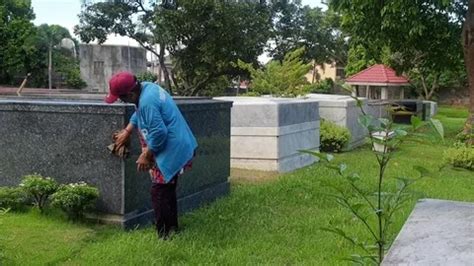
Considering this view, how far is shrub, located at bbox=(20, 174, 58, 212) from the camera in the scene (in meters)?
4.92

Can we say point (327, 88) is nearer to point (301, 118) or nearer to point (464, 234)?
point (301, 118)

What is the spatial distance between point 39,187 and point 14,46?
3544 centimetres

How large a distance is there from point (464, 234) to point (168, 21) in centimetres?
2403

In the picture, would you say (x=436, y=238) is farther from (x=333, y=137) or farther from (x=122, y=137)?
(x=333, y=137)

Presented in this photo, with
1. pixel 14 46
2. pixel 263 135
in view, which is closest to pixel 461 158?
pixel 263 135

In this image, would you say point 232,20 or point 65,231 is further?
point 232,20

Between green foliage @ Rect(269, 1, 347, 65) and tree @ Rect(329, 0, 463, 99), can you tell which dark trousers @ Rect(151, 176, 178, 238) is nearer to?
tree @ Rect(329, 0, 463, 99)

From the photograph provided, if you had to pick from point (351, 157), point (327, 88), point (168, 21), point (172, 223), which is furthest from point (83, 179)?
point (327, 88)

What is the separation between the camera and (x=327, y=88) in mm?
39656

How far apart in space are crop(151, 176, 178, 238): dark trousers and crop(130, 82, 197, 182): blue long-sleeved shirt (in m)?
0.14

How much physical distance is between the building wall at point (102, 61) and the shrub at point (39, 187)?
71.1ft

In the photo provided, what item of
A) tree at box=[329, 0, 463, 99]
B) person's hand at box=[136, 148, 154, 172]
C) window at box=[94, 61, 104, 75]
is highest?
tree at box=[329, 0, 463, 99]

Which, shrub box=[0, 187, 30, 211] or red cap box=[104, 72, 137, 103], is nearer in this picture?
red cap box=[104, 72, 137, 103]

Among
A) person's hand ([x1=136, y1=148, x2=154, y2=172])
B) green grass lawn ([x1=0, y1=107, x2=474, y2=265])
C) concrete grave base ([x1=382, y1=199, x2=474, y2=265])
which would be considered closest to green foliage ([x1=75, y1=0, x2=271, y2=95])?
green grass lawn ([x1=0, y1=107, x2=474, y2=265])
